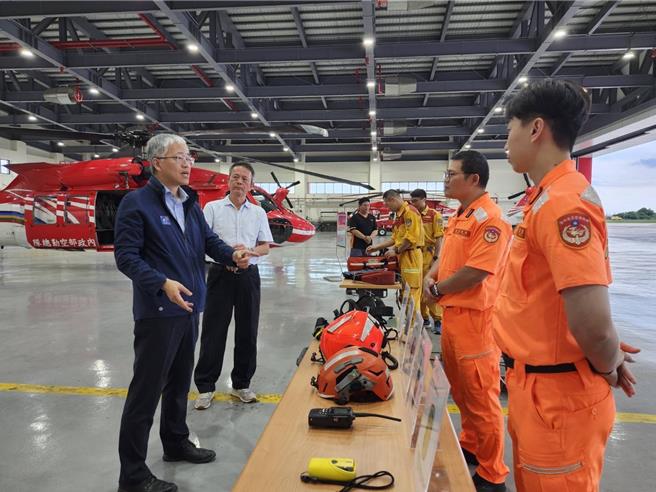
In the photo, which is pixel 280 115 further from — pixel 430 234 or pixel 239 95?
pixel 430 234

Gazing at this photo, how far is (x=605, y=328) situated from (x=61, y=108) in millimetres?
18938

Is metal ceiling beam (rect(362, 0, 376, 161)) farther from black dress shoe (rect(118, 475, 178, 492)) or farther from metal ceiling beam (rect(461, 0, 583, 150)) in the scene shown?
black dress shoe (rect(118, 475, 178, 492))

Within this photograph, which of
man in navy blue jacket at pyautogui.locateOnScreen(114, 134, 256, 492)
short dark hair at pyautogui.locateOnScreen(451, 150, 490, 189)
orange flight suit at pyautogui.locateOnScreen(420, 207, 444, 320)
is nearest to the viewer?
man in navy blue jacket at pyautogui.locateOnScreen(114, 134, 256, 492)

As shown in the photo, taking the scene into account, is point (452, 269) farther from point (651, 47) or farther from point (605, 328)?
point (651, 47)

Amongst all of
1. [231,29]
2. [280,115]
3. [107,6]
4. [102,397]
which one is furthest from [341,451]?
[280,115]

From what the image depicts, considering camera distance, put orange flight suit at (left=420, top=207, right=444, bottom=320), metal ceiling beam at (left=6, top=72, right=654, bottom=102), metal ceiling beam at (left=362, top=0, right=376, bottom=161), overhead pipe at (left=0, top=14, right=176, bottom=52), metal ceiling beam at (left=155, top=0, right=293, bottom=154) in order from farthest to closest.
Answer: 1. metal ceiling beam at (left=6, top=72, right=654, bottom=102)
2. overhead pipe at (left=0, top=14, right=176, bottom=52)
3. metal ceiling beam at (left=362, top=0, right=376, bottom=161)
4. metal ceiling beam at (left=155, top=0, right=293, bottom=154)
5. orange flight suit at (left=420, top=207, right=444, bottom=320)

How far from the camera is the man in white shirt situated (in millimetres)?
2941

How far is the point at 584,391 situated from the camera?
1071 millimetres

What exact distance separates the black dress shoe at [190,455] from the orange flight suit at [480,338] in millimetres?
1466

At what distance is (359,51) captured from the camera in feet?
30.4

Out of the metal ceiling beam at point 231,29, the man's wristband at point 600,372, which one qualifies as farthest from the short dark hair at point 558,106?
the metal ceiling beam at point 231,29

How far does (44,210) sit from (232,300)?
25.0 ft

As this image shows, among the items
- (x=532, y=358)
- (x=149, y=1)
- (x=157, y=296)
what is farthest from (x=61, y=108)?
(x=532, y=358)

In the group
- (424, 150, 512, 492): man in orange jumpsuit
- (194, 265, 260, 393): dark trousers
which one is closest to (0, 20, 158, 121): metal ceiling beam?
(194, 265, 260, 393): dark trousers
